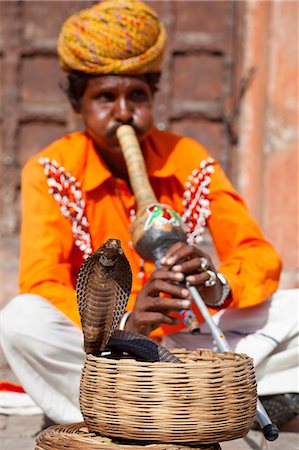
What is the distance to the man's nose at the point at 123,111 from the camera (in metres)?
3.14

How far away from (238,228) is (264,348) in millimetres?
432

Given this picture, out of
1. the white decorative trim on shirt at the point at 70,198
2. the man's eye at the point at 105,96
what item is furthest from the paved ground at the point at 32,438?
the man's eye at the point at 105,96

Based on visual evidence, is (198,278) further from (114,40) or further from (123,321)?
(114,40)

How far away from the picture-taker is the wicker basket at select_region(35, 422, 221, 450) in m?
2.01

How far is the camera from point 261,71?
5211 mm

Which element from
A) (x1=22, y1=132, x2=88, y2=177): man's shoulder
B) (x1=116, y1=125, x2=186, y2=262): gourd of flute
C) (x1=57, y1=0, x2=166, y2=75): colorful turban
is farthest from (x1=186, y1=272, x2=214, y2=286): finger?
(x1=57, y1=0, x2=166, y2=75): colorful turban

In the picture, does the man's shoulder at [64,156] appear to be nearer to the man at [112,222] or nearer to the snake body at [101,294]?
the man at [112,222]

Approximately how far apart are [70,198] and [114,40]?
0.58 m

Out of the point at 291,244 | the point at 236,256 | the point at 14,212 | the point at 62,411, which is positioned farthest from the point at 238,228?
the point at 14,212

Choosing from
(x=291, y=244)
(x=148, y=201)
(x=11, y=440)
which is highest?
Result: (x=148, y=201)

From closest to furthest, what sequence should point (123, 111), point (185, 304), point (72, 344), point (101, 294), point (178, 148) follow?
point (101, 294)
point (185, 304)
point (72, 344)
point (123, 111)
point (178, 148)

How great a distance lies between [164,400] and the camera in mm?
2014

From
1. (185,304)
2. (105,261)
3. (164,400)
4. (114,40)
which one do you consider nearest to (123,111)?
(114,40)

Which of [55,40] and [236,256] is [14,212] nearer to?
[55,40]
